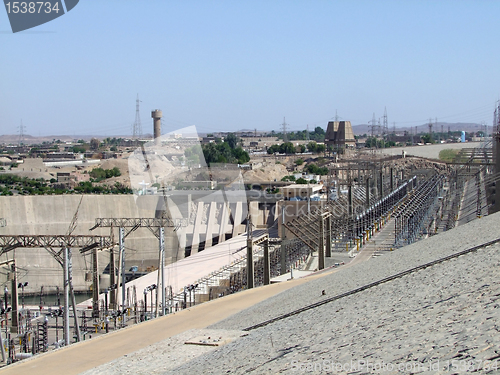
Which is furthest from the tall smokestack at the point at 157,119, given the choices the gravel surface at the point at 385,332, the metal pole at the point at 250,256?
the gravel surface at the point at 385,332

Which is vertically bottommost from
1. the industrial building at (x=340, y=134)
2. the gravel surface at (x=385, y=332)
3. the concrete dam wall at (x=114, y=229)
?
the concrete dam wall at (x=114, y=229)

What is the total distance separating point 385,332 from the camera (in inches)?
142

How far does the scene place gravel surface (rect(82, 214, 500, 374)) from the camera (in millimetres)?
2830

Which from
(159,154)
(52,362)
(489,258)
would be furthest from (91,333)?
(159,154)

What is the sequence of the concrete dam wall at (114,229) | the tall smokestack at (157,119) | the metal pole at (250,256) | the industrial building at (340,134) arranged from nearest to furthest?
the metal pole at (250,256) → the concrete dam wall at (114,229) → the tall smokestack at (157,119) → the industrial building at (340,134)

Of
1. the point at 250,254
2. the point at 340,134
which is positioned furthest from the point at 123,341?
the point at 340,134

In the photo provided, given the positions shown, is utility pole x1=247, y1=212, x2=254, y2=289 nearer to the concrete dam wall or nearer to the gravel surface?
the gravel surface

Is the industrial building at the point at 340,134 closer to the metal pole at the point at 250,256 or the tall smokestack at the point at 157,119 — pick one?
the tall smokestack at the point at 157,119

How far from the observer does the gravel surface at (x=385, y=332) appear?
9.29ft

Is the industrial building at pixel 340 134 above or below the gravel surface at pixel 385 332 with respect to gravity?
above

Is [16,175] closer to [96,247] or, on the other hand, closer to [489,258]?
[96,247]

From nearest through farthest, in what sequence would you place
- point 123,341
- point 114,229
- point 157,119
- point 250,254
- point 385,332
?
1. point 385,332
2. point 123,341
3. point 250,254
4. point 114,229
5. point 157,119

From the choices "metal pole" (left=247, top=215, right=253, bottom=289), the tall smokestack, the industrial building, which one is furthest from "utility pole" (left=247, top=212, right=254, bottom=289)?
the industrial building

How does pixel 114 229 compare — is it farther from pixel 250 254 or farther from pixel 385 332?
pixel 385 332
